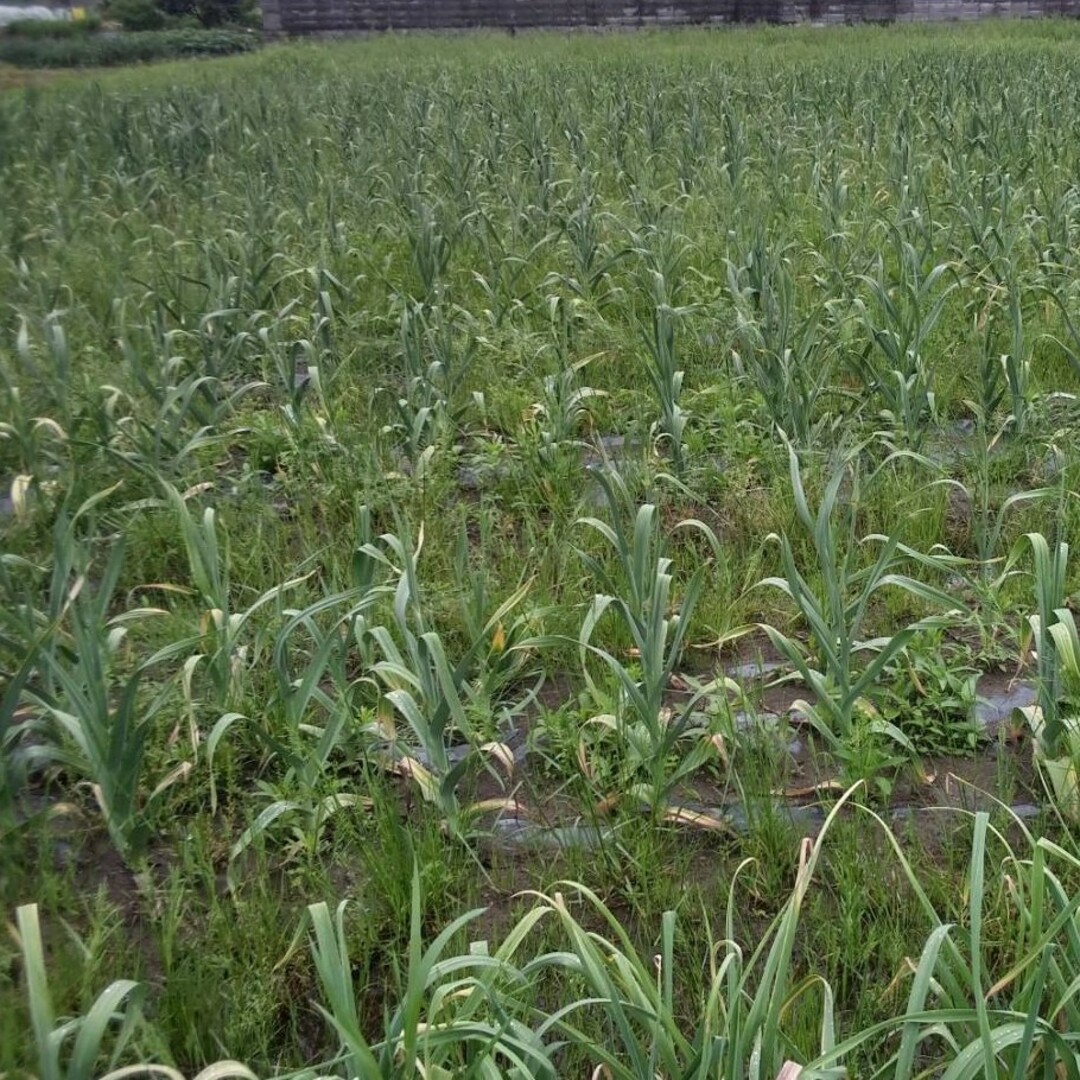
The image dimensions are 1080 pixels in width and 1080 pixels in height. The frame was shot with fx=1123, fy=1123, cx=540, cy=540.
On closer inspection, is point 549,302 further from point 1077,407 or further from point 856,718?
point 856,718

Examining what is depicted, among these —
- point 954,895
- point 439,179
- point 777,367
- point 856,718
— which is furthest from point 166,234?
point 954,895

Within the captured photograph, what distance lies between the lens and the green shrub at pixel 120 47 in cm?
1886

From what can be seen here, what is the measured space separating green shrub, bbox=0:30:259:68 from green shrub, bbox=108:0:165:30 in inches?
37.7

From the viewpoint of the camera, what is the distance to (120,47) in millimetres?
21219

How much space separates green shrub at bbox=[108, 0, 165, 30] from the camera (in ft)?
79.7

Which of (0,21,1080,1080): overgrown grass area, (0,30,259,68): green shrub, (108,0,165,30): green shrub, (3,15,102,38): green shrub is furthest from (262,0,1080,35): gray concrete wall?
(0,21,1080,1080): overgrown grass area

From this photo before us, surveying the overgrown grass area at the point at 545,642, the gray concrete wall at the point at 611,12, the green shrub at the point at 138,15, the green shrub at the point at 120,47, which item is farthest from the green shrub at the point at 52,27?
the overgrown grass area at the point at 545,642

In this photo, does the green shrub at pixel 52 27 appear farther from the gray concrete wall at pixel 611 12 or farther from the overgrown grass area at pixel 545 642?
the overgrown grass area at pixel 545 642

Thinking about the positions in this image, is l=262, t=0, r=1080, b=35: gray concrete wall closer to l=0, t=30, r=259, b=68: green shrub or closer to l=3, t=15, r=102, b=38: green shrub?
l=0, t=30, r=259, b=68: green shrub

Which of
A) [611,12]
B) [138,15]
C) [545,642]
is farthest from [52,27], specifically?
[545,642]

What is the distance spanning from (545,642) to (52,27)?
23.5m

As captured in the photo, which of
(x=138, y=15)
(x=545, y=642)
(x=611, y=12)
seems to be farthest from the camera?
(x=138, y=15)

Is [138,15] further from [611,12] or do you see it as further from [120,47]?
[611,12]

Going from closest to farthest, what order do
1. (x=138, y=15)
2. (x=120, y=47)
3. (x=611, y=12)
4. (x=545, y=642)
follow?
1. (x=545, y=642)
2. (x=120, y=47)
3. (x=611, y=12)
4. (x=138, y=15)
